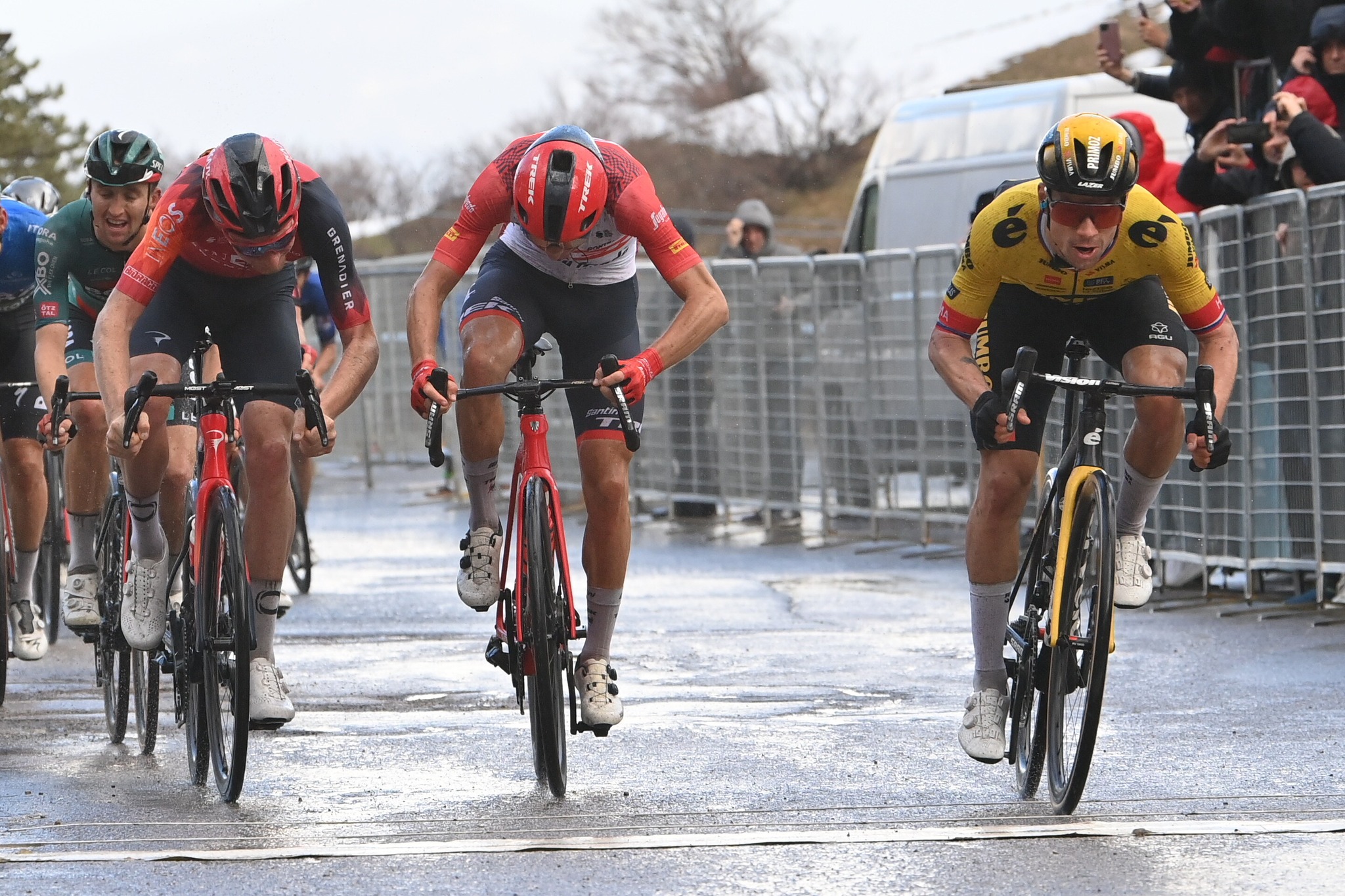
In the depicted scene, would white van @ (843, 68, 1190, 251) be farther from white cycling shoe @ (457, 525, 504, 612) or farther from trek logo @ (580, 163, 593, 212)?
trek logo @ (580, 163, 593, 212)

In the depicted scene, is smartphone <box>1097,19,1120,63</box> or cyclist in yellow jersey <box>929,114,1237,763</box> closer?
cyclist in yellow jersey <box>929,114,1237,763</box>

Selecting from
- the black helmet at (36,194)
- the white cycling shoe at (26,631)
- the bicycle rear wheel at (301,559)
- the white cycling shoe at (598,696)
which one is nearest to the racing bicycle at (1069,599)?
the white cycling shoe at (598,696)

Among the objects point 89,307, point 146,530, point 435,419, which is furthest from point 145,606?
point 89,307

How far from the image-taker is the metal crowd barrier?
1030cm

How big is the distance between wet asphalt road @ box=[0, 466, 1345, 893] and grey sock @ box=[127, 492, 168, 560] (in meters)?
0.72

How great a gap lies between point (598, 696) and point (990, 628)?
1.26m

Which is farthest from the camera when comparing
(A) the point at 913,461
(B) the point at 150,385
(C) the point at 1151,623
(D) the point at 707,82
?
(D) the point at 707,82

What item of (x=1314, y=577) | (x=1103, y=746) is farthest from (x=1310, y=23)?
(x=1103, y=746)

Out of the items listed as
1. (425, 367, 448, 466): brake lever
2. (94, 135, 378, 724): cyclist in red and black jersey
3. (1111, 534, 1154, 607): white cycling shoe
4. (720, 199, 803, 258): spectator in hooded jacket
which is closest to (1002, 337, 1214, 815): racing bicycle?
(1111, 534, 1154, 607): white cycling shoe

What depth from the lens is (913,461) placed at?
14734 millimetres

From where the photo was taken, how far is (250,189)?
6.44 meters

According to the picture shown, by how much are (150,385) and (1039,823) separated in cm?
291

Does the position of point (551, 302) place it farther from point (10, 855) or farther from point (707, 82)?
point (707, 82)

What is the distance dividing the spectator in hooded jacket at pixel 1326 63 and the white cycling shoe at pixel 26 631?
646 centimetres
